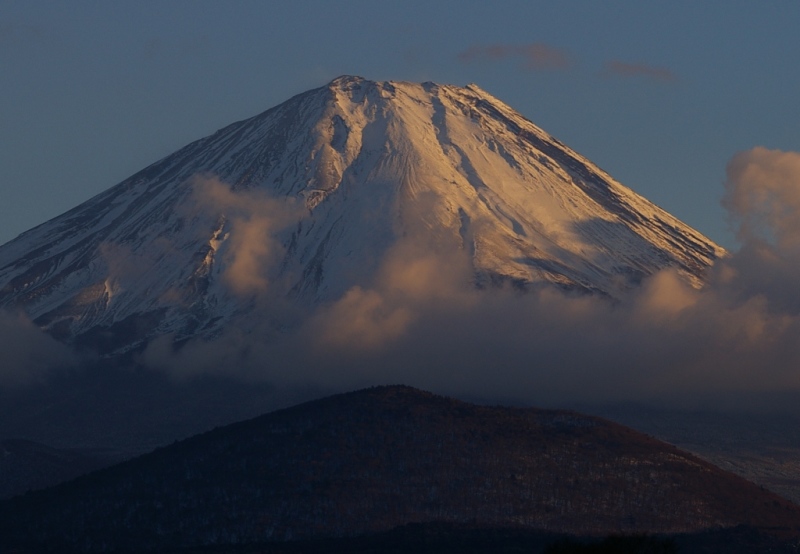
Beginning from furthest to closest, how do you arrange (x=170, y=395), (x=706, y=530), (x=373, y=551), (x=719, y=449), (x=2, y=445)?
1. (x=170, y=395)
2. (x=719, y=449)
3. (x=2, y=445)
4. (x=706, y=530)
5. (x=373, y=551)

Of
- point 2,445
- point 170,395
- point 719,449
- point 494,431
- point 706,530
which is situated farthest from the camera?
point 170,395

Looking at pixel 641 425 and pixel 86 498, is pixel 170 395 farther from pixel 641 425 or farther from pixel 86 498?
pixel 86 498

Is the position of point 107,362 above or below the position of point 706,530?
above

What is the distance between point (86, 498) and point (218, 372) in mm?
82674

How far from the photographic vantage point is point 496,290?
193m

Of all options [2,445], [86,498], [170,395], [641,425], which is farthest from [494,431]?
[170,395]

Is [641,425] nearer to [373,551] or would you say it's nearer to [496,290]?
[496,290]

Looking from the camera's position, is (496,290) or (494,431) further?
(496,290)

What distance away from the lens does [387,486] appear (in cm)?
10556

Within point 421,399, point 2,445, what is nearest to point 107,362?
point 2,445

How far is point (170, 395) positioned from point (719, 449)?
53146mm

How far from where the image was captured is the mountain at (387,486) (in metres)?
102

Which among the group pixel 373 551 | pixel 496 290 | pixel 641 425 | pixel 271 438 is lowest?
pixel 373 551

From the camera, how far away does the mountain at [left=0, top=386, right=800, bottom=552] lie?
101500 millimetres
